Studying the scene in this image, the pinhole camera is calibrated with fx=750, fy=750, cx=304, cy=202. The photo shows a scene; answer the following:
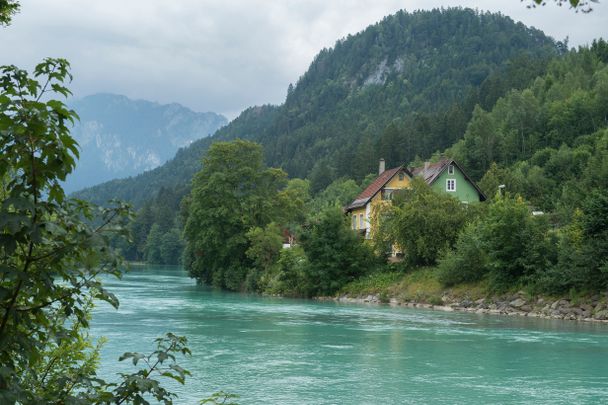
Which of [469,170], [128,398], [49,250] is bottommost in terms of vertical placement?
[128,398]

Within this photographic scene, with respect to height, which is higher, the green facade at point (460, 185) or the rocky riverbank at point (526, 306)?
the green facade at point (460, 185)

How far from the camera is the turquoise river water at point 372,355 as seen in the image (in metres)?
17.5

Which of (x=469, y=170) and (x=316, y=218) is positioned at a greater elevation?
(x=469, y=170)

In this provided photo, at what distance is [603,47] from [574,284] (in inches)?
3818

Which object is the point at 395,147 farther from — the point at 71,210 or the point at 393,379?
the point at 71,210

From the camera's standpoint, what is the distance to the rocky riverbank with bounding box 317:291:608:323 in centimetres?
3681


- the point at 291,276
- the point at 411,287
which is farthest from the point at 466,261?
the point at 291,276

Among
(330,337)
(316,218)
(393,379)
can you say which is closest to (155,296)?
(316,218)

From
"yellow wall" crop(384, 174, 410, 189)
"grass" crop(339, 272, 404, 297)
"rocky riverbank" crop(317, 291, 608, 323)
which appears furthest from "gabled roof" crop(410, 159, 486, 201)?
"rocky riverbank" crop(317, 291, 608, 323)

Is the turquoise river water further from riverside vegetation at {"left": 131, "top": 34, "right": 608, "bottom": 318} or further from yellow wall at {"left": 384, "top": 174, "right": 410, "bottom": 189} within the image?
yellow wall at {"left": 384, "top": 174, "right": 410, "bottom": 189}

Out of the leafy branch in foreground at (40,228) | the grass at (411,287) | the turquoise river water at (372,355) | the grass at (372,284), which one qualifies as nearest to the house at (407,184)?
the grass at (372,284)

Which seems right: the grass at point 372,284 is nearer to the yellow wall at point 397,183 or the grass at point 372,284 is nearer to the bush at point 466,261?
the bush at point 466,261

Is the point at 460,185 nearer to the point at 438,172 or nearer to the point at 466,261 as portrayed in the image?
the point at 438,172

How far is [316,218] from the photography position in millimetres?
56156
